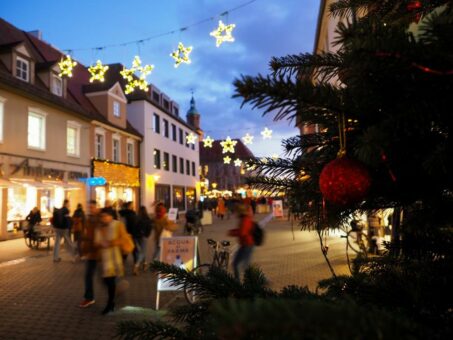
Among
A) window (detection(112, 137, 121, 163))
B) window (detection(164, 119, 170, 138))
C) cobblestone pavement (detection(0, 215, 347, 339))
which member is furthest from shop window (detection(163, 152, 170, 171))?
cobblestone pavement (detection(0, 215, 347, 339))

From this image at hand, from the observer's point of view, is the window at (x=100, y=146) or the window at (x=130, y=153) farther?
the window at (x=130, y=153)

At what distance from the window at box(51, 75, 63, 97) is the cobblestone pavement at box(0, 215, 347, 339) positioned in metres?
10.4

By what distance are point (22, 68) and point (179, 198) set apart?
22332 millimetres

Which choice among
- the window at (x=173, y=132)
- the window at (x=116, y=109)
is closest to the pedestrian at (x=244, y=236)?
the window at (x=116, y=109)

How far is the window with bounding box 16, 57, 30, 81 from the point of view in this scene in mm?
19234

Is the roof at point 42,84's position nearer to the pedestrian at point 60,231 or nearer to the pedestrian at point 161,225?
the pedestrian at point 60,231

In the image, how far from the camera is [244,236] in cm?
795

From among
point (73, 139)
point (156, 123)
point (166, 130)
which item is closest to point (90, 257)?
point (73, 139)

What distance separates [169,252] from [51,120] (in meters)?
16.0

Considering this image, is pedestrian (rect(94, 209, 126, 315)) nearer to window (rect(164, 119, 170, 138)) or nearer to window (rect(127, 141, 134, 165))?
window (rect(127, 141, 134, 165))

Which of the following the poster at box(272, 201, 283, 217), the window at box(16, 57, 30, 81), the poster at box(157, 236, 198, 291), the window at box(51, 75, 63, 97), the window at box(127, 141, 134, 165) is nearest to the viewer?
the poster at box(157, 236, 198, 291)

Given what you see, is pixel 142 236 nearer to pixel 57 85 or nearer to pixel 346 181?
pixel 346 181

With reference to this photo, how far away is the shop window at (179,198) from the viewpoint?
38.4 m

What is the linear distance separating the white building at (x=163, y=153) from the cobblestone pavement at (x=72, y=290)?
58.8ft
